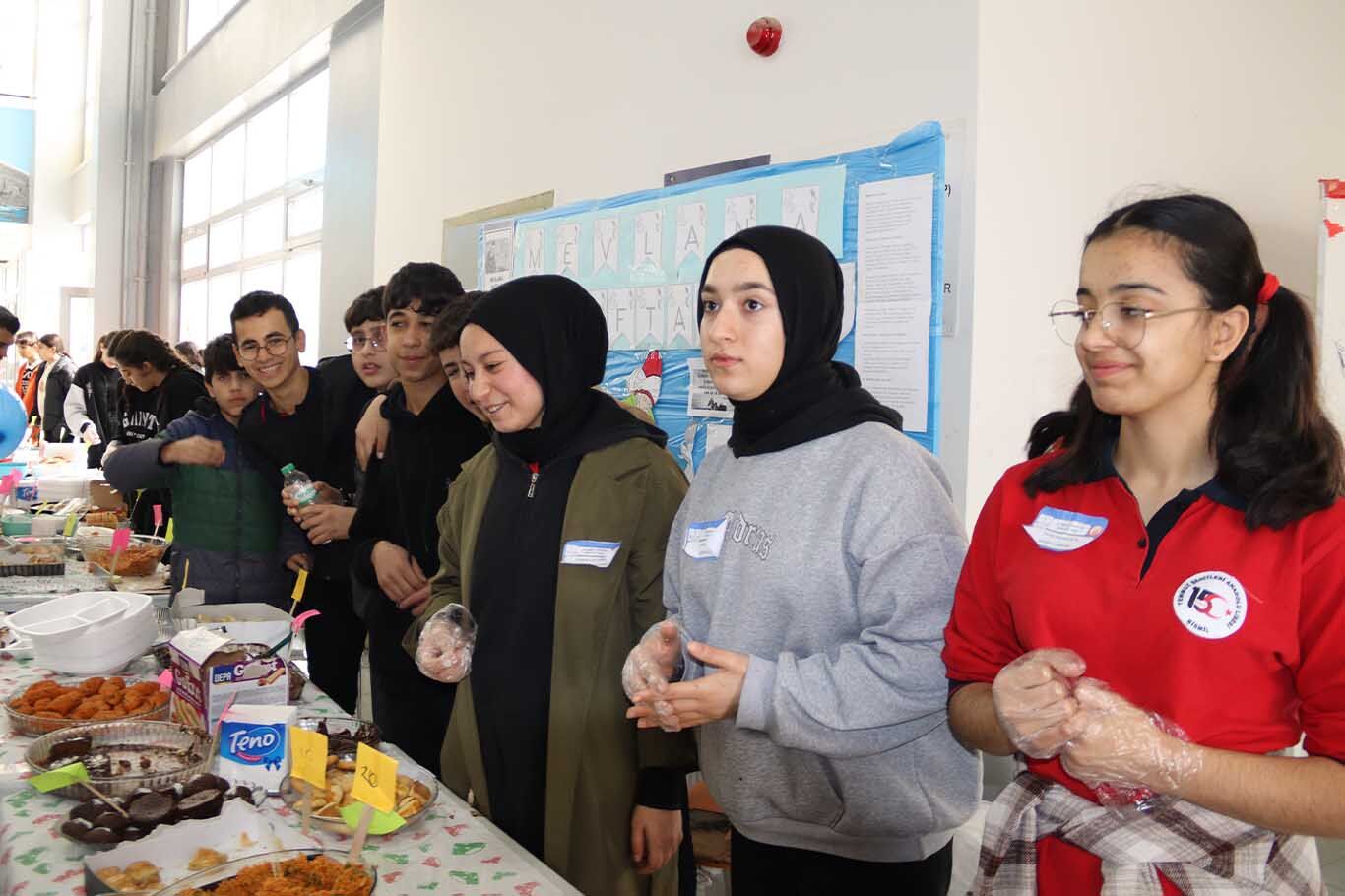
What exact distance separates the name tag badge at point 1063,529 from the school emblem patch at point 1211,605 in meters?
0.11

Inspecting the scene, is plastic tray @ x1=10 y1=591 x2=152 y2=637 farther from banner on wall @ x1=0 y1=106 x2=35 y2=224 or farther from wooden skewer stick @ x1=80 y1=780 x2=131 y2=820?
banner on wall @ x1=0 y1=106 x2=35 y2=224

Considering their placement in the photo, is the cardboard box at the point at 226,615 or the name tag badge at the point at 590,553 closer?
the name tag badge at the point at 590,553

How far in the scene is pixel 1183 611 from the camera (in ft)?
3.23

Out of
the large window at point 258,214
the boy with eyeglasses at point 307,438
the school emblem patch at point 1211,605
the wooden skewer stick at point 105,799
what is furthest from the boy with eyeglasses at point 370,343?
the large window at point 258,214

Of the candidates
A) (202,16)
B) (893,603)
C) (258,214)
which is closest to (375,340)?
(893,603)

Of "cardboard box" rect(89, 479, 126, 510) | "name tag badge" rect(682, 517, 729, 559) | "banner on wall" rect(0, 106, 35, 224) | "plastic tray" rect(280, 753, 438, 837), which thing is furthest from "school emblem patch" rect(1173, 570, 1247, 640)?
"banner on wall" rect(0, 106, 35, 224)

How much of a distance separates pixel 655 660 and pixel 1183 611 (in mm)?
638

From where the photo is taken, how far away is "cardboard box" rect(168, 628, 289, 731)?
160 centimetres

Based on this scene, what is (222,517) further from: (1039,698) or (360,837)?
(1039,698)

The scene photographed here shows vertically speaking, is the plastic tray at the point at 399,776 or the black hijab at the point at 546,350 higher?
the black hijab at the point at 546,350

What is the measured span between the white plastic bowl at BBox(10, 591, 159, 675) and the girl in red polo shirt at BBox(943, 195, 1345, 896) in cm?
167

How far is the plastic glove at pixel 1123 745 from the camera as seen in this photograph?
93cm

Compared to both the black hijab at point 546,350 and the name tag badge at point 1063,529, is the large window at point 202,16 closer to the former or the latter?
the black hijab at point 546,350

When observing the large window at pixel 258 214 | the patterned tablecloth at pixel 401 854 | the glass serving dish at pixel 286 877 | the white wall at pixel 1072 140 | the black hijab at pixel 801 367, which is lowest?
the patterned tablecloth at pixel 401 854
